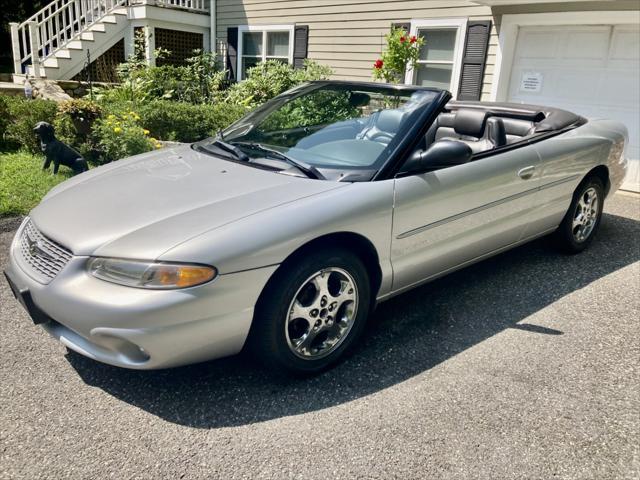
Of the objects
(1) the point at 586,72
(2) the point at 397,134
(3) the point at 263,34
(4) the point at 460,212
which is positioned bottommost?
(4) the point at 460,212

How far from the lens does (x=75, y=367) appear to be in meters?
2.82

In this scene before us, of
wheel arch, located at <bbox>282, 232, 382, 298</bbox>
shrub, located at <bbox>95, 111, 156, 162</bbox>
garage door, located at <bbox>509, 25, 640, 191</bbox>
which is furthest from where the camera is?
garage door, located at <bbox>509, 25, 640, 191</bbox>

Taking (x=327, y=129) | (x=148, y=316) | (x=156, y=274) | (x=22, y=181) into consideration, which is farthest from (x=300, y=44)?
(x=148, y=316)

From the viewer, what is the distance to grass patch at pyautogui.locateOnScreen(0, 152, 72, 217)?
206 inches

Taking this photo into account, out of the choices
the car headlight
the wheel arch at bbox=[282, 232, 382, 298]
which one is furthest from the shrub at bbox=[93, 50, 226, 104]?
the car headlight

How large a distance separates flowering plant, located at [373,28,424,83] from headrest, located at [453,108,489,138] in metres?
4.94

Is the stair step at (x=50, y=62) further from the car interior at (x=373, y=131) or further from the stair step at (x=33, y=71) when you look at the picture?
the car interior at (x=373, y=131)

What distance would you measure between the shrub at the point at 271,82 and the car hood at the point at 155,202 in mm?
7059

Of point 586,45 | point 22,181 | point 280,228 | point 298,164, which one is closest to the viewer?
point 280,228

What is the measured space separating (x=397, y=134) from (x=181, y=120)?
17.5 ft

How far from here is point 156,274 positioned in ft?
7.46

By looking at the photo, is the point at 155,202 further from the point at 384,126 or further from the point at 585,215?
the point at 585,215

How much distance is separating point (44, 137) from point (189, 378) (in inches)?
170

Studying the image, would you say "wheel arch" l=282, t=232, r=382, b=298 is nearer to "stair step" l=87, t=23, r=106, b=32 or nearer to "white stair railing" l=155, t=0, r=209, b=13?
"white stair railing" l=155, t=0, r=209, b=13
